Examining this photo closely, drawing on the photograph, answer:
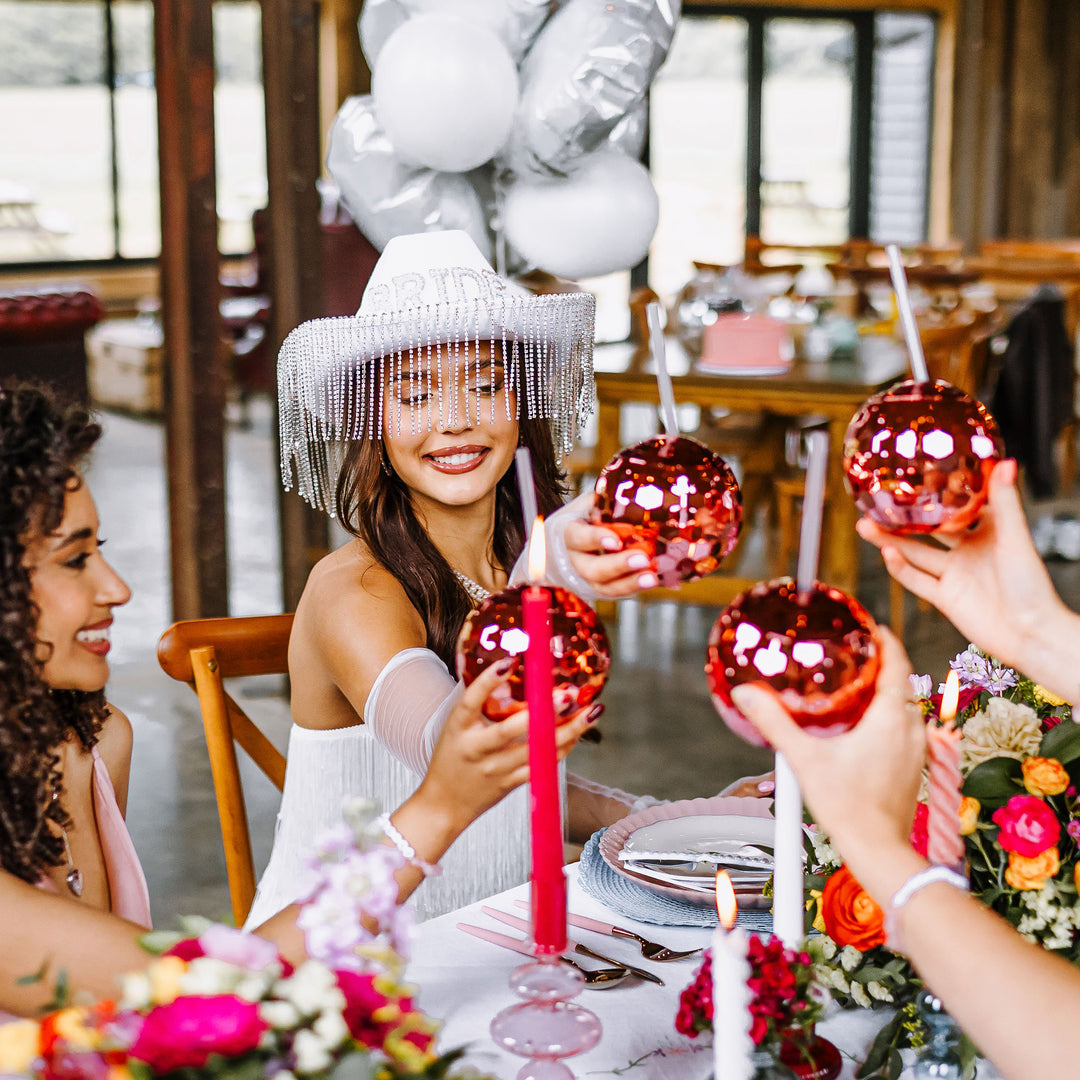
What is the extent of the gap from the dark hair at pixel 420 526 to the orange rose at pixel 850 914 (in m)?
0.75

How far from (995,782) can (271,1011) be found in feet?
1.97

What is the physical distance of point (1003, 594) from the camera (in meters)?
1.08

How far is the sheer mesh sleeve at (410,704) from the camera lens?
1.31m

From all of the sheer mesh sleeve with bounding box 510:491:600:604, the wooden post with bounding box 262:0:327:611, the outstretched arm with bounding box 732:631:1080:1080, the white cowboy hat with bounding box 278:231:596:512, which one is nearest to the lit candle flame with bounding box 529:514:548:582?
the outstretched arm with bounding box 732:631:1080:1080

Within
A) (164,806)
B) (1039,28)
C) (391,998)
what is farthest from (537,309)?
(1039,28)

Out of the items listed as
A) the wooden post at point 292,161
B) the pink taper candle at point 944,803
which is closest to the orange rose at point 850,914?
the pink taper candle at point 944,803

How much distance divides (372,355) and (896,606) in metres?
3.15

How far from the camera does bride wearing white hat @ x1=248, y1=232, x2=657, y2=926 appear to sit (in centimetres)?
165

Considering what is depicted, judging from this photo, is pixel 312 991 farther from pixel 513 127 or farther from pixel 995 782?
pixel 513 127

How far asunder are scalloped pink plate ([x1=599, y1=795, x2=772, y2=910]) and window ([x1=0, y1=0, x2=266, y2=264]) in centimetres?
941

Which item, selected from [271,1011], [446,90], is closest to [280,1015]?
[271,1011]

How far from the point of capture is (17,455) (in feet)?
3.62

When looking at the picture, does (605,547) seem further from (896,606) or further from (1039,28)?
(1039,28)

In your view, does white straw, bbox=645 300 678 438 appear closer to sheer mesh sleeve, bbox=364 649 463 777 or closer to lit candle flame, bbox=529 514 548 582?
lit candle flame, bbox=529 514 548 582
